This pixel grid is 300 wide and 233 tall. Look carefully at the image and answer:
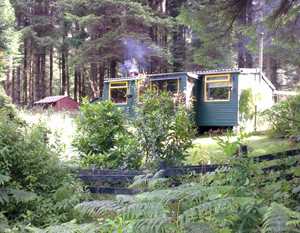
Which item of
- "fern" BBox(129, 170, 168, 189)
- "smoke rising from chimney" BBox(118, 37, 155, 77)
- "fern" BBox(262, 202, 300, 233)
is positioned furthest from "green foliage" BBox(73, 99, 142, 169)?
"smoke rising from chimney" BBox(118, 37, 155, 77)

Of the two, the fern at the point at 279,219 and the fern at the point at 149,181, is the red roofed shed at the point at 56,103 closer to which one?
the fern at the point at 149,181

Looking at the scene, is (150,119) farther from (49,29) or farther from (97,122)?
(49,29)

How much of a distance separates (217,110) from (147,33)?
41.4ft

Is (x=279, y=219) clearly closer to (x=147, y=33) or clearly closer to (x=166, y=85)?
(x=166, y=85)

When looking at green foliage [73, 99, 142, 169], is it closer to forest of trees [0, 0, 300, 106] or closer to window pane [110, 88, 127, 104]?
forest of trees [0, 0, 300, 106]

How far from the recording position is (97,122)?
188 inches

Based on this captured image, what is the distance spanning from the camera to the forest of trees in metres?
5.76

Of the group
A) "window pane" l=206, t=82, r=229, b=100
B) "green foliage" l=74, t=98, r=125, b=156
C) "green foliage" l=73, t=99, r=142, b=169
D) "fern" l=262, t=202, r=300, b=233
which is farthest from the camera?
"window pane" l=206, t=82, r=229, b=100

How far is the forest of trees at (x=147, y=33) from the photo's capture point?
5762mm

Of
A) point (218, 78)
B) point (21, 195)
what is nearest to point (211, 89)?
point (218, 78)

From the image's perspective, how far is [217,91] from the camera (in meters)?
14.0

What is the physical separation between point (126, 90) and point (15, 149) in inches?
487

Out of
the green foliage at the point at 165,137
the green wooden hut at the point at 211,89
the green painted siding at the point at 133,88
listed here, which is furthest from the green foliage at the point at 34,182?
the green painted siding at the point at 133,88

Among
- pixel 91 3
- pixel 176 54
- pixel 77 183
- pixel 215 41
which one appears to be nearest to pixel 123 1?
pixel 91 3
